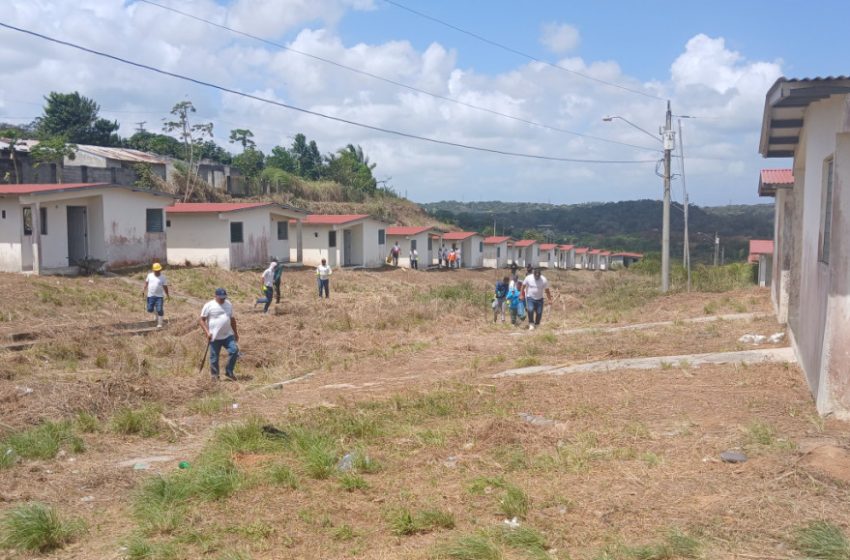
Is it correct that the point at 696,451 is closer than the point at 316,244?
Yes

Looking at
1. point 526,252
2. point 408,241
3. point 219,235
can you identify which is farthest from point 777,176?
point 526,252

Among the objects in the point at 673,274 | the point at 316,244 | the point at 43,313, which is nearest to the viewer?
the point at 43,313

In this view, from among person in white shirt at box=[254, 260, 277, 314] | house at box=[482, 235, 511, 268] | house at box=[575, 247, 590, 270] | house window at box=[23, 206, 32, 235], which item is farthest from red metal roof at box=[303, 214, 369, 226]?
house at box=[575, 247, 590, 270]

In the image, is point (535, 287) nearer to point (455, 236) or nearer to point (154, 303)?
point (154, 303)

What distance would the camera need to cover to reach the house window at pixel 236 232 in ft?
109

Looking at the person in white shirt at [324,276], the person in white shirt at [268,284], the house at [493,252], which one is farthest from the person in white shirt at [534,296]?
the house at [493,252]

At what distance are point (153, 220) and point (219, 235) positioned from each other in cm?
337

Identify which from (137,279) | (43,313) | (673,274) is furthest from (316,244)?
(43,313)

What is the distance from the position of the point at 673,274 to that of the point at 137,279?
21.5 metres

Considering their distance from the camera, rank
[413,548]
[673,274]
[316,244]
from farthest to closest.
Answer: [316,244]
[673,274]
[413,548]

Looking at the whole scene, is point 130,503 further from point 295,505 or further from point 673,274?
point 673,274

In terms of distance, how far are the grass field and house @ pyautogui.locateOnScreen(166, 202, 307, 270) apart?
59.0 ft

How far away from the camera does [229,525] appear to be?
612 cm

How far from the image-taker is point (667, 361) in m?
11.7
